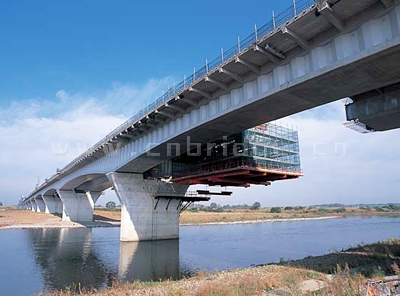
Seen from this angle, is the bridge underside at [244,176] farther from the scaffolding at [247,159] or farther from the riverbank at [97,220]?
the riverbank at [97,220]

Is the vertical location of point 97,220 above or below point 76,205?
below

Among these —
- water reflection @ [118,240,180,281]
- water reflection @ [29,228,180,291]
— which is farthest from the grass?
water reflection @ [29,228,180,291]

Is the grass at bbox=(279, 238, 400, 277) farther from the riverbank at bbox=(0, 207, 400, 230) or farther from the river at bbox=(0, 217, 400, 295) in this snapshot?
the riverbank at bbox=(0, 207, 400, 230)

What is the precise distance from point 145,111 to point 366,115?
68.6 feet

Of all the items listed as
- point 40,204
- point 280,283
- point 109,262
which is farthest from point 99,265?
point 40,204

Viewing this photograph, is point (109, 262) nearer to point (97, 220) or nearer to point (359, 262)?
point (359, 262)

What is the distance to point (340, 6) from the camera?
14.8 metres

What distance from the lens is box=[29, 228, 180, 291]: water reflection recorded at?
20.0m

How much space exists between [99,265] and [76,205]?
60.9 m

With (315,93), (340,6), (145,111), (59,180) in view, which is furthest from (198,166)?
(59,180)

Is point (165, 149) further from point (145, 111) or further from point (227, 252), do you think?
point (227, 252)

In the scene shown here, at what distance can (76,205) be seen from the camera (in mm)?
81312

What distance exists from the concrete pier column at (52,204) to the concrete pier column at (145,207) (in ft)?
258

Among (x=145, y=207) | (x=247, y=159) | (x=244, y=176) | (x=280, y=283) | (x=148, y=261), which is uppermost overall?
(x=247, y=159)
